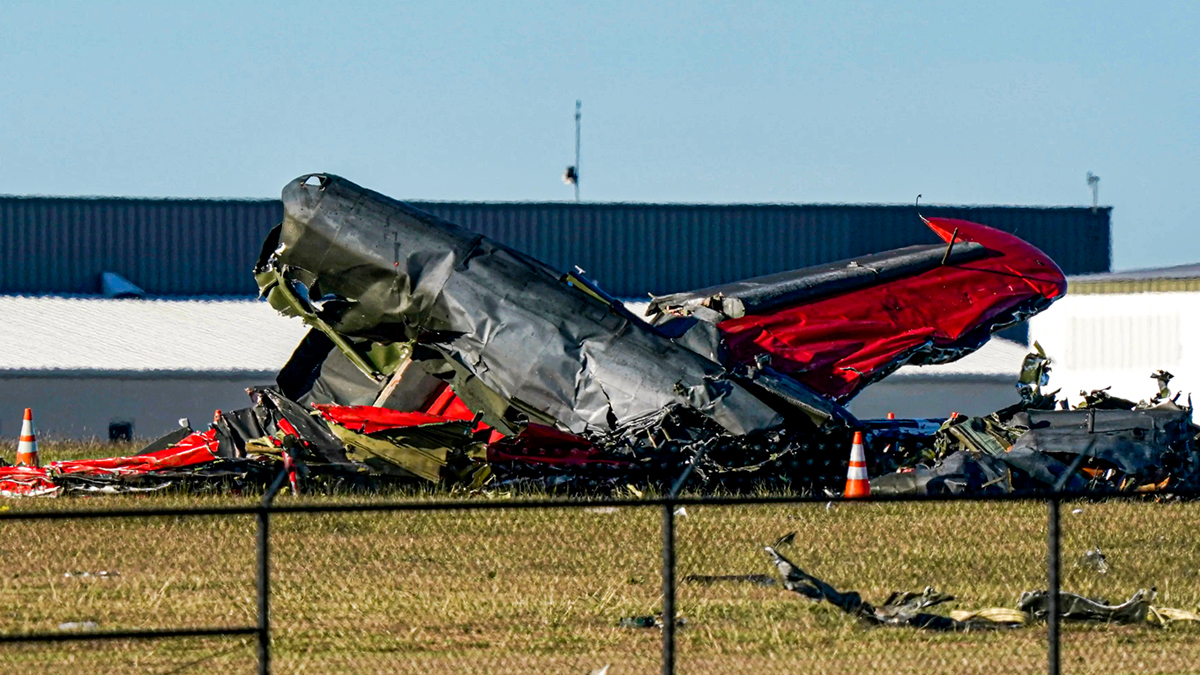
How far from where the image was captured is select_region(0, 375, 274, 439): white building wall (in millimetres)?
31531

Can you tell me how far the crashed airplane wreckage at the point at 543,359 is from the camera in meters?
16.1

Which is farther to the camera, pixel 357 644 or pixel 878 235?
pixel 878 235

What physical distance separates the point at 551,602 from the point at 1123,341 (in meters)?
23.9

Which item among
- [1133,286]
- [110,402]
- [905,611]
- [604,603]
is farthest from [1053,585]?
[110,402]

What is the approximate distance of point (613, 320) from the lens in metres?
16.8

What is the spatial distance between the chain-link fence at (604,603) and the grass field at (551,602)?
2 cm

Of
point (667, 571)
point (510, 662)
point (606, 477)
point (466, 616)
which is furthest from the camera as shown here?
point (606, 477)

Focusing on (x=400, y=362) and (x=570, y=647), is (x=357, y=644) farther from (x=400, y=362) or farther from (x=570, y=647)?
(x=400, y=362)

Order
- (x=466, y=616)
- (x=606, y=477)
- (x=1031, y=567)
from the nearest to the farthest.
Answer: (x=466, y=616), (x=1031, y=567), (x=606, y=477)

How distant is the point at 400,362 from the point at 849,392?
4909 mm

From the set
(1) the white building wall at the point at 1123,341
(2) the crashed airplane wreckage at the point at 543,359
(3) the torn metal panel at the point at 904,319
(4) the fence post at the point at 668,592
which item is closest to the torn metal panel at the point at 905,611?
(4) the fence post at the point at 668,592

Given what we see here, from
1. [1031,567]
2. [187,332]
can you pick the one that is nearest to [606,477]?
[1031,567]

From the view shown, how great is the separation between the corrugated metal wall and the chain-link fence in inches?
1100

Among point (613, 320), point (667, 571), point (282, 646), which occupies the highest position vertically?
point (613, 320)
